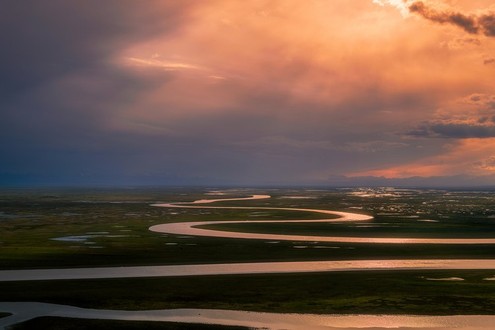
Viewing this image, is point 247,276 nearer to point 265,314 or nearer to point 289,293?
point 289,293

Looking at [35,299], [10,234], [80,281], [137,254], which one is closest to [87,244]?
[137,254]

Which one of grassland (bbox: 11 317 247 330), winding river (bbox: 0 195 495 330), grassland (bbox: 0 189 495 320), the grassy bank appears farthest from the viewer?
grassland (bbox: 0 189 495 320)

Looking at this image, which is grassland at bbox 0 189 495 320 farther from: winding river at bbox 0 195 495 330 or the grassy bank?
winding river at bbox 0 195 495 330

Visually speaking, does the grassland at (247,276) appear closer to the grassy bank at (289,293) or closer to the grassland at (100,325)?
the grassy bank at (289,293)

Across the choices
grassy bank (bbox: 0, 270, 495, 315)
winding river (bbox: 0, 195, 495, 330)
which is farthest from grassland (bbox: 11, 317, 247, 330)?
grassy bank (bbox: 0, 270, 495, 315)

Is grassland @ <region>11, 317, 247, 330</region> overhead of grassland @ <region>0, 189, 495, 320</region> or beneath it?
beneath

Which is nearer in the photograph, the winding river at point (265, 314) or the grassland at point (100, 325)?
the grassland at point (100, 325)

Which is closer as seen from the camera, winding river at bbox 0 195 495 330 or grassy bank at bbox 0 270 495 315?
winding river at bbox 0 195 495 330

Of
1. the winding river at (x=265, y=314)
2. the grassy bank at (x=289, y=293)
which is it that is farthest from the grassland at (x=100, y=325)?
the grassy bank at (x=289, y=293)

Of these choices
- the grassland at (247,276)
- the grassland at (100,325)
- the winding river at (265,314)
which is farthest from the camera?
the grassland at (247,276)

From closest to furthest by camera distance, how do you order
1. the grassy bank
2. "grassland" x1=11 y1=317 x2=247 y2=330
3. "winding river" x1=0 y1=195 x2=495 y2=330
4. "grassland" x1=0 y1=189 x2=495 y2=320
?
"grassland" x1=11 y1=317 x2=247 y2=330, "winding river" x1=0 y1=195 x2=495 y2=330, the grassy bank, "grassland" x1=0 y1=189 x2=495 y2=320

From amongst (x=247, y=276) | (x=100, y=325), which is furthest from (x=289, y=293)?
(x=100, y=325)

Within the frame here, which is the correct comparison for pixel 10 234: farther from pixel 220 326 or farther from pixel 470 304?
pixel 470 304
